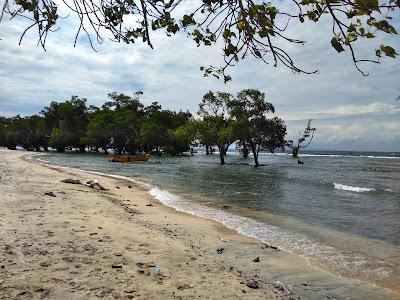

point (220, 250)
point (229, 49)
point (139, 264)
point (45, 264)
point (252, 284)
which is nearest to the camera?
point (229, 49)

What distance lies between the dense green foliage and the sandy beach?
42095 millimetres

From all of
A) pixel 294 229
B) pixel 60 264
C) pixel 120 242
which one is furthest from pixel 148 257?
pixel 294 229

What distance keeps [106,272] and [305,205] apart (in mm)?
13385

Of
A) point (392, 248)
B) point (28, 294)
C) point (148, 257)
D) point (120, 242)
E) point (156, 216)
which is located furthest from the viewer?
point (156, 216)

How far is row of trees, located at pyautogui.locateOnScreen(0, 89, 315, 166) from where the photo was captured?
5184cm

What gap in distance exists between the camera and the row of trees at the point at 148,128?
51844 mm

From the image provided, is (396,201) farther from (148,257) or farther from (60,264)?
(60,264)

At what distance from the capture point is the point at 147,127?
80.0 meters

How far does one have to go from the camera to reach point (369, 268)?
26.0 ft

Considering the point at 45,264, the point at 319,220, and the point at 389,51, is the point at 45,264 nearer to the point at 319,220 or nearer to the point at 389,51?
the point at 389,51

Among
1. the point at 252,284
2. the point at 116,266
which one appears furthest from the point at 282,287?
the point at 116,266

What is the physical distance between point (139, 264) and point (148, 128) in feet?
243

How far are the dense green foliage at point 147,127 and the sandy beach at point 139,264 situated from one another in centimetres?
4210

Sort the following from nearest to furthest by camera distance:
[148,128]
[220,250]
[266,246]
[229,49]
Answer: [229,49] < [220,250] < [266,246] < [148,128]
